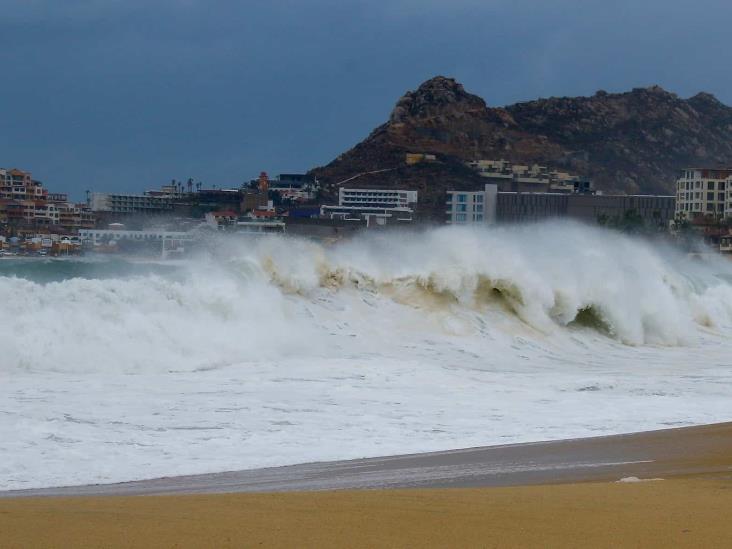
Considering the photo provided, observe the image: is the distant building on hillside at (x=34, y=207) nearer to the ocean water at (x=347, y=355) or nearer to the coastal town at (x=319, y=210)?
the coastal town at (x=319, y=210)

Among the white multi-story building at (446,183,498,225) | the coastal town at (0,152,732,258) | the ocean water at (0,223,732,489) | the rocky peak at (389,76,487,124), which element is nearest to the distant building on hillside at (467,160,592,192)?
the coastal town at (0,152,732,258)

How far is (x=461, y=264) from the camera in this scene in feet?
95.7

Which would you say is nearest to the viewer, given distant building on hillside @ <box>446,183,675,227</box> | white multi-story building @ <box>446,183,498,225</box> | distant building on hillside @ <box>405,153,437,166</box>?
distant building on hillside @ <box>446,183,675,227</box>

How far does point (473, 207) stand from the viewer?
124 metres

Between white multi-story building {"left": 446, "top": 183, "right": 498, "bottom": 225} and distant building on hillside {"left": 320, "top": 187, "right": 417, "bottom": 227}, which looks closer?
white multi-story building {"left": 446, "top": 183, "right": 498, "bottom": 225}

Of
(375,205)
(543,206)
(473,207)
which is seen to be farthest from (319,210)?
(543,206)

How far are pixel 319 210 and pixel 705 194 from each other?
47.4 metres

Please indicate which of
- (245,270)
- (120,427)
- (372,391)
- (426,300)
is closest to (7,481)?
(120,427)

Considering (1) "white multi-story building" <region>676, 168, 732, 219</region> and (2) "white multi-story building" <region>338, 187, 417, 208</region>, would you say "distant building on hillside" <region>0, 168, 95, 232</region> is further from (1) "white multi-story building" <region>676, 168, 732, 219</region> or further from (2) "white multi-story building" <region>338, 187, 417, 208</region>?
(1) "white multi-story building" <region>676, 168, 732, 219</region>

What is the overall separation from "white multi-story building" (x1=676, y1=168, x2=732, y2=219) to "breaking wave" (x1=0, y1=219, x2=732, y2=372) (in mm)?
63215

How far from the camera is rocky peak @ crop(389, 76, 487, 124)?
591 ft

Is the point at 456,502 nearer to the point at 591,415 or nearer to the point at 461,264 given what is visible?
the point at 591,415

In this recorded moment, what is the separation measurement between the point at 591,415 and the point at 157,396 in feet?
18.6

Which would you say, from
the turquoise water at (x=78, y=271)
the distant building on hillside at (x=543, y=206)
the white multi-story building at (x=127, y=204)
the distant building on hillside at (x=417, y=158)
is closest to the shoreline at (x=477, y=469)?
the turquoise water at (x=78, y=271)
